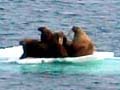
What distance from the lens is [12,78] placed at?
3403cm

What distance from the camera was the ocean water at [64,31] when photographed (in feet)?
111

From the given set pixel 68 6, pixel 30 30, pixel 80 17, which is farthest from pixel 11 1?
pixel 30 30

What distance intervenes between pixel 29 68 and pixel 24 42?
157cm

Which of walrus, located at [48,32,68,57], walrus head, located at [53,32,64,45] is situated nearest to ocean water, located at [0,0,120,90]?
walrus, located at [48,32,68,57]

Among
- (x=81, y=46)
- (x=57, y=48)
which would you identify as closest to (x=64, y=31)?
(x=81, y=46)

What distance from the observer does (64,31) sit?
1843 inches

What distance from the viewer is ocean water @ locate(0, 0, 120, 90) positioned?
111ft

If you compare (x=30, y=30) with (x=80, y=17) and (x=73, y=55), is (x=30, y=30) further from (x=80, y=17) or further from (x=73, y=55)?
(x=73, y=55)

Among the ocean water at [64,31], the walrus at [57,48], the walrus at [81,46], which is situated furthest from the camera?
the walrus at [81,46]

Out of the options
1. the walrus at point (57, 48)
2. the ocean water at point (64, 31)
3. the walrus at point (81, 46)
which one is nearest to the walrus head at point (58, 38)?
the walrus at point (57, 48)

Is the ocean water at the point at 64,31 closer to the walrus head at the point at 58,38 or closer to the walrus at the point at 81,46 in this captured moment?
the walrus at the point at 81,46

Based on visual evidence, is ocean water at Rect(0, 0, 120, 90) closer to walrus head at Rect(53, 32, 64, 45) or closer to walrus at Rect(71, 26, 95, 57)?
walrus at Rect(71, 26, 95, 57)

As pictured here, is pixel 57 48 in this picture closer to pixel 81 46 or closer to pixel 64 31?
pixel 81 46

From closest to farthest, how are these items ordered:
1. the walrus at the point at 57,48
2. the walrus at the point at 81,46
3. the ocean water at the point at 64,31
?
1. the ocean water at the point at 64,31
2. the walrus at the point at 57,48
3. the walrus at the point at 81,46
